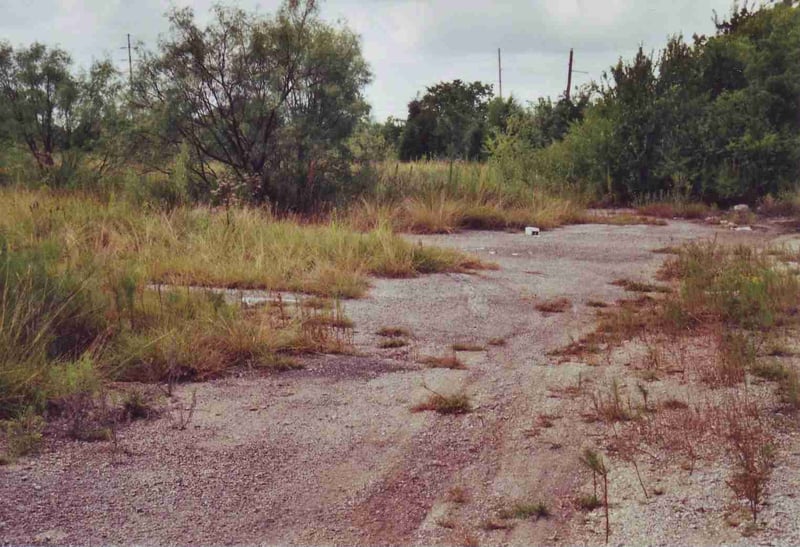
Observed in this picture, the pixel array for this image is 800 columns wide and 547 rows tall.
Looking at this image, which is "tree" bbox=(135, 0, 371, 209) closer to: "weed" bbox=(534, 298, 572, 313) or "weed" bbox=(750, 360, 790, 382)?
"weed" bbox=(534, 298, 572, 313)

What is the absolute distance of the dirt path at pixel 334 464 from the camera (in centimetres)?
327

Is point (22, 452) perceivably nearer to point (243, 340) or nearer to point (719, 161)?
point (243, 340)

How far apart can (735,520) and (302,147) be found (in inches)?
483

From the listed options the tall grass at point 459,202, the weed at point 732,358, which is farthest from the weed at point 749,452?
the tall grass at point 459,202

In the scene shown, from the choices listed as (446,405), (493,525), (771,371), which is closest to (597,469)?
(493,525)

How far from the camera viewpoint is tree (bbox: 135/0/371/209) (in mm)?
14680

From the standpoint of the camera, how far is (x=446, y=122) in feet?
114

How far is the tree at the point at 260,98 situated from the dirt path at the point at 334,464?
358 inches

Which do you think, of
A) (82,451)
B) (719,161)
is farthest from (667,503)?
(719,161)

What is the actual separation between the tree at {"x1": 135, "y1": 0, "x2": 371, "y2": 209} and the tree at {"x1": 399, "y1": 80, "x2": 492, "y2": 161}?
1647cm

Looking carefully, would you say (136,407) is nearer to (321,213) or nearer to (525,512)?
(525,512)

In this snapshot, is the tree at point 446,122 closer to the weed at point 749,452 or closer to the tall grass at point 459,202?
the tall grass at point 459,202

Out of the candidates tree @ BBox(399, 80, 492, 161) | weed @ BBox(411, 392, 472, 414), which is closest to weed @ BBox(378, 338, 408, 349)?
weed @ BBox(411, 392, 472, 414)

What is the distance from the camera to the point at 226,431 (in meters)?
4.26
